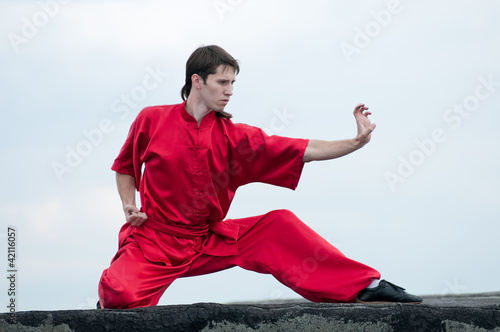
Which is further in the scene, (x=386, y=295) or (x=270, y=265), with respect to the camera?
(x=270, y=265)

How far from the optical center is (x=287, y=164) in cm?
333

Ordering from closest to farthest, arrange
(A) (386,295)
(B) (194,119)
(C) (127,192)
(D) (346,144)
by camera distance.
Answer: (A) (386,295) < (D) (346,144) < (B) (194,119) < (C) (127,192)

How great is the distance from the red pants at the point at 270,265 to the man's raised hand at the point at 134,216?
0.09 m

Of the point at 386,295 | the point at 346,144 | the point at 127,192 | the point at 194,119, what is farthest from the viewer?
the point at 127,192

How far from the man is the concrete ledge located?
9.7 inches

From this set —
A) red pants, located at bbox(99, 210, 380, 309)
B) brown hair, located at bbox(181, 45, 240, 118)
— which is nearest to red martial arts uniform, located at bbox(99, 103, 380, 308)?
red pants, located at bbox(99, 210, 380, 309)

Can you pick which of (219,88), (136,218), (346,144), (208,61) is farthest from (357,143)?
(136,218)

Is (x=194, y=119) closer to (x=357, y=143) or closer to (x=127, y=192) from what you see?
(x=127, y=192)

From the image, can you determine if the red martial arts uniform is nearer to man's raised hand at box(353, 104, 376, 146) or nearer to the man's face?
the man's face

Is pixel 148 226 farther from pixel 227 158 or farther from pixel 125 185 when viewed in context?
pixel 227 158

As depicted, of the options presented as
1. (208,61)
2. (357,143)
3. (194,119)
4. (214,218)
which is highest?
(208,61)

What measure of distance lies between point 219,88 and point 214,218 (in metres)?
0.68

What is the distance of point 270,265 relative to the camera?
10.7 ft

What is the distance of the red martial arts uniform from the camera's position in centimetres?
319
